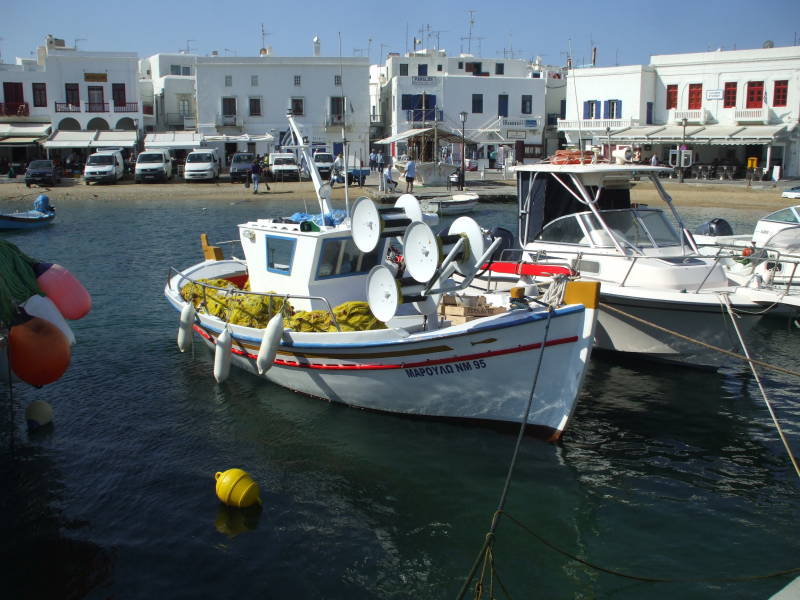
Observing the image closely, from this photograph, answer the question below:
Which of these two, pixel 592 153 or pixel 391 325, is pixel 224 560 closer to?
pixel 391 325

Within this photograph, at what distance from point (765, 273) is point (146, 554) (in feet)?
39.1

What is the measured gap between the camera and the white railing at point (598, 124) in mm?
53469

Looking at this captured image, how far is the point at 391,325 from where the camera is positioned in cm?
1165

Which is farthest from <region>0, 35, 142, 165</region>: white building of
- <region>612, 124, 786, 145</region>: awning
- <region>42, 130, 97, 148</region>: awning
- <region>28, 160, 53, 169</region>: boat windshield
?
<region>612, 124, 786, 145</region>: awning

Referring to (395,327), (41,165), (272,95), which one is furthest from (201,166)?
(395,327)

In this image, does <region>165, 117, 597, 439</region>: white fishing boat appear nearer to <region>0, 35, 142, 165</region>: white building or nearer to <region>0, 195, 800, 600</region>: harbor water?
<region>0, 195, 800, 600</region>: harbor water

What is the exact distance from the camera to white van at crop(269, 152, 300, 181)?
4678 cm

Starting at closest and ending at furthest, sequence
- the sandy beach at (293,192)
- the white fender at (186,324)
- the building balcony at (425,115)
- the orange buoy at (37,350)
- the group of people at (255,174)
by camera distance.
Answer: the orange buoy at (37,350) < the white fender at (186,324) < the sandy beach at (293,192) < the group of people at (255,174) < the building balcony at (425,115)

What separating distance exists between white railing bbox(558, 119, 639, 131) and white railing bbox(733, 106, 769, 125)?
6.50m

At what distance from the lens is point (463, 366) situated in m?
10.3

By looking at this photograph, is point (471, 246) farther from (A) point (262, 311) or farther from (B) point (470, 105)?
(B) point (470, 105)

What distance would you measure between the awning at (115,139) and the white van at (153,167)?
5847 millimetres

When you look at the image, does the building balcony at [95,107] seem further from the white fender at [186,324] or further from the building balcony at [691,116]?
the white fender at [186,324]

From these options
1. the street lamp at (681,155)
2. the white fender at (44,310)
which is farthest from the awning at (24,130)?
the white fender at (44,310)
